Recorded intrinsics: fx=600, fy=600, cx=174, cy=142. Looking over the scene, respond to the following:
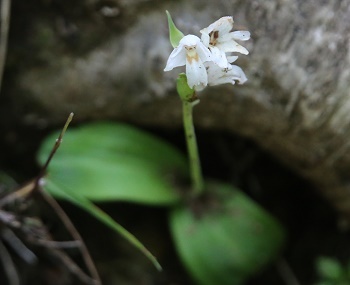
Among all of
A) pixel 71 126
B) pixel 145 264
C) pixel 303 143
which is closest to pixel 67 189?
pixel 71 126

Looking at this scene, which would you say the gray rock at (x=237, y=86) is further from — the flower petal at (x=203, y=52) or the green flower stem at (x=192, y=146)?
the flower petal at (x=203, y=52)

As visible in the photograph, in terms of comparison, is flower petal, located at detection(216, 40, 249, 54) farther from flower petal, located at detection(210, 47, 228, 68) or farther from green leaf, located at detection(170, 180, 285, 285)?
green leaf, located at detection(170, 180, 285, 285)

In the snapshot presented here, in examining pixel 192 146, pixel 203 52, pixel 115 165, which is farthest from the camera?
pixel 115 165

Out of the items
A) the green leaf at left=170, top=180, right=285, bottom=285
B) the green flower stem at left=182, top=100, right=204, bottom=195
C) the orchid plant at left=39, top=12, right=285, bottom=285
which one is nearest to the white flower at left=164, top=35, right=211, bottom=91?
the green flower stem at left=182, top=100, right=204, bottom=195

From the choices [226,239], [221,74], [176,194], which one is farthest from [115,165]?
[221,74]

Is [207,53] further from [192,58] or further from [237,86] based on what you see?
[237,86]

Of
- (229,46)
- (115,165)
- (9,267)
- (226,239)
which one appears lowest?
(9,267)

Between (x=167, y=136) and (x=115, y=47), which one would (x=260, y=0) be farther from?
(x=167, y=136)
